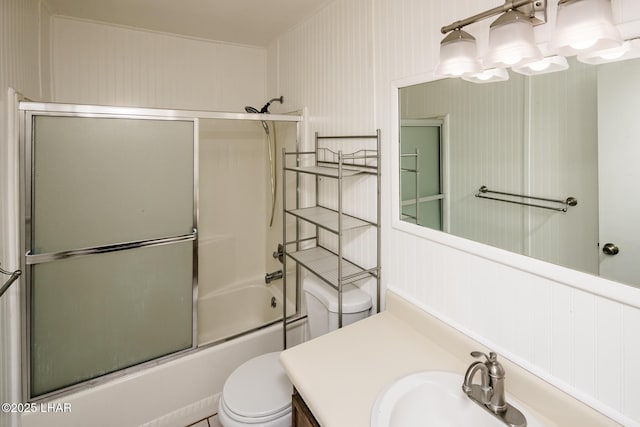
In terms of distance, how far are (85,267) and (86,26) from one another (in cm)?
165

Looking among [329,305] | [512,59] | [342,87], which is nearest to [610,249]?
[512,59]

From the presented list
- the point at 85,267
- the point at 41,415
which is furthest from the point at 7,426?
the point at 85,267

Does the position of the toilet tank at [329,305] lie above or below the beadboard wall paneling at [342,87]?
below

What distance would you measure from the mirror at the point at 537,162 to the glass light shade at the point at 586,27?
0.50 ft

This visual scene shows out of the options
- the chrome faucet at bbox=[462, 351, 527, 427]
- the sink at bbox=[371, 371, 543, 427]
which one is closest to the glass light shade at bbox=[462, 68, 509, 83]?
the chrome faucet at bbox=[462, 351, 527, 427]

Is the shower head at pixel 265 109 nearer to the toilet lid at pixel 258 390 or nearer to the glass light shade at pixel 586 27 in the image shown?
the toilet lid at pixel 258 390

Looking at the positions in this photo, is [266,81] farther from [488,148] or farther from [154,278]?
[488,148]

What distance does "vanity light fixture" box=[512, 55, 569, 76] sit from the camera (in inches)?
32.5

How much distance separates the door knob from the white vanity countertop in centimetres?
40

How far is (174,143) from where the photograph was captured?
173 cm

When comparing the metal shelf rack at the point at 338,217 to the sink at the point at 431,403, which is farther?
the metal shelf rack at the point at 338,217

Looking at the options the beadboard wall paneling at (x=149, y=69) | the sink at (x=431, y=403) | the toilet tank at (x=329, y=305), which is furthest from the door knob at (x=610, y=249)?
the beadboard wall paneling at (x=149, y=69)

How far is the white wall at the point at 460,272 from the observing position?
77cm

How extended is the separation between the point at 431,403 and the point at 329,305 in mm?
641
